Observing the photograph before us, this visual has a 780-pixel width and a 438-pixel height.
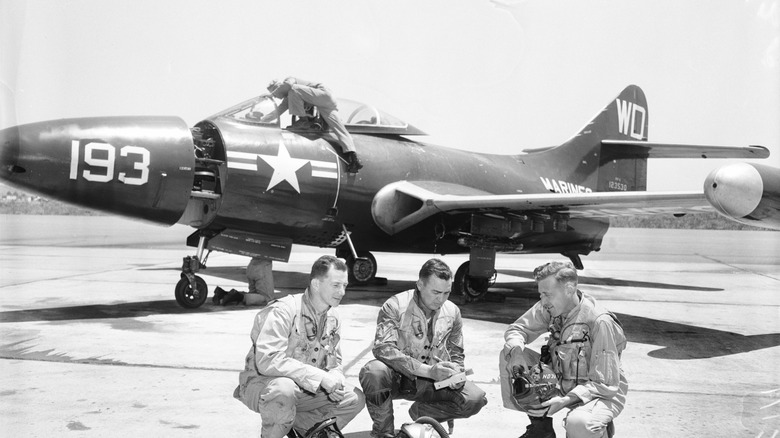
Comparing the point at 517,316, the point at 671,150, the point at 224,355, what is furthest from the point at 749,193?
the point at 671,150

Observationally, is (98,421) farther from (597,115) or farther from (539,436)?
(597,115)

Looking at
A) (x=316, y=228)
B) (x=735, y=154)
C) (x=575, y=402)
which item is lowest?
(x=575, y=402)

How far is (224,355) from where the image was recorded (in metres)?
6.15

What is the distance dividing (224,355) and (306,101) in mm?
4147

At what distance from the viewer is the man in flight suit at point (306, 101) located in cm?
912

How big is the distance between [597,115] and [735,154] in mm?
3250

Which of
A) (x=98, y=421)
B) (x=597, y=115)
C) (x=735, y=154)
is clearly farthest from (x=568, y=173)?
(x=98, y=421)

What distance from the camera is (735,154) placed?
38.0 feet

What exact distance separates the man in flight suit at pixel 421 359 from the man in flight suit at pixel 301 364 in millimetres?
171

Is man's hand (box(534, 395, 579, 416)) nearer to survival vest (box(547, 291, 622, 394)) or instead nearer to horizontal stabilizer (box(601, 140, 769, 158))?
survival vest (box(547, 291, 622, 394))

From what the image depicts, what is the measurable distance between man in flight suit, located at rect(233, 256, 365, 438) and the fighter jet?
2.95 metres

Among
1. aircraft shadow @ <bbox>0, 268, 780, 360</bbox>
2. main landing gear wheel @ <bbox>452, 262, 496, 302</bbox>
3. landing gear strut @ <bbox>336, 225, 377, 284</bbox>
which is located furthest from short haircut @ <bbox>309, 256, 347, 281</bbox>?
landing gear strut @ <bbox>336, 225, 377, 284</bbox>

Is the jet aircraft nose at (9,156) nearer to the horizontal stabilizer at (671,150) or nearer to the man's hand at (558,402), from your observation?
the man's hand at (558,402)

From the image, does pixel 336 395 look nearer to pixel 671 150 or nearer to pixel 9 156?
pixel 9 156
